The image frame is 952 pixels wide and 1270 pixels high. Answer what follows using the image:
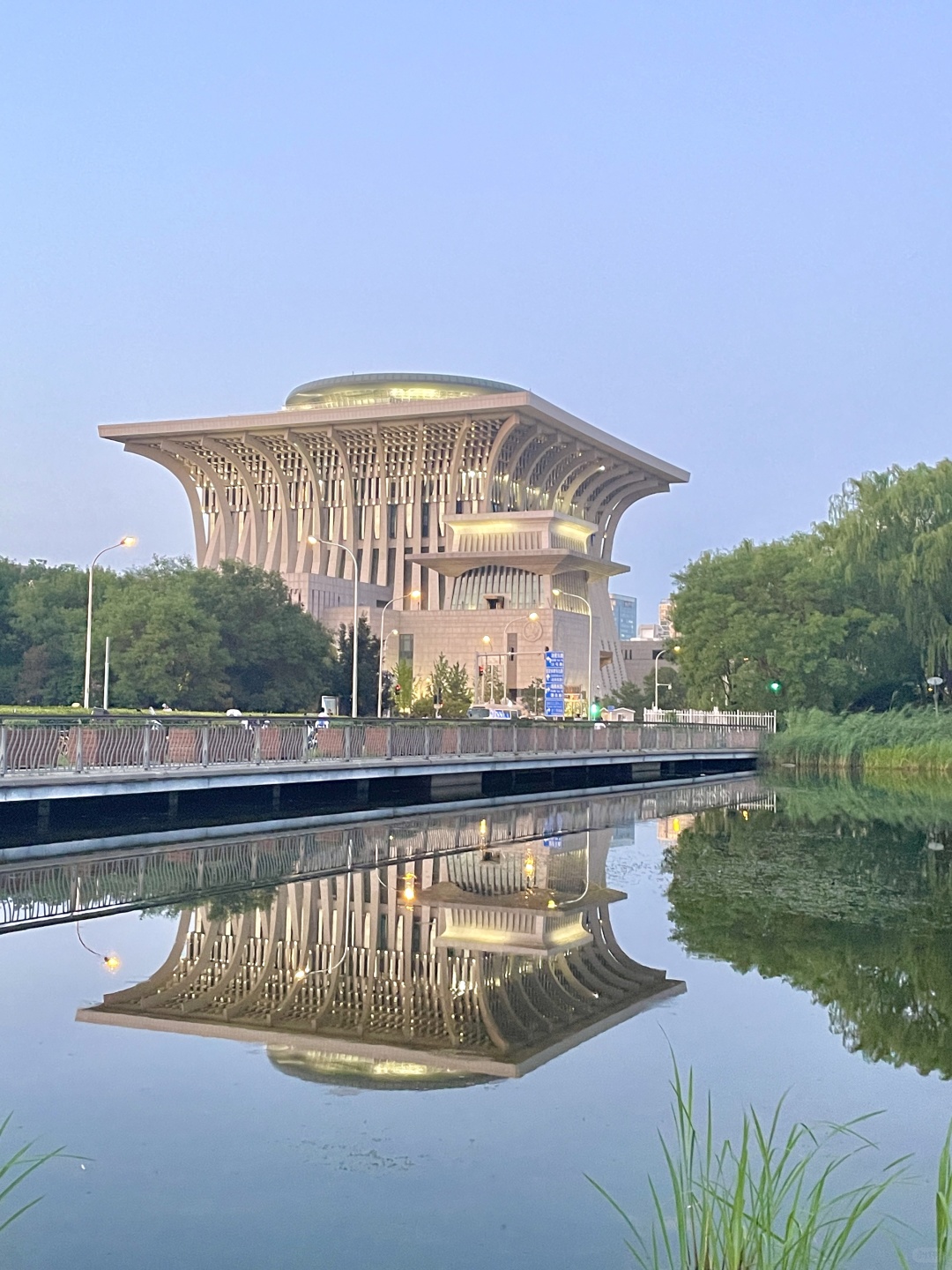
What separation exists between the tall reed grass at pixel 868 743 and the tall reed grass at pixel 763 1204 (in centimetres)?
4409

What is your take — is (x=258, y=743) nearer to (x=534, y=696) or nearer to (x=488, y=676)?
(x=534, y=696)

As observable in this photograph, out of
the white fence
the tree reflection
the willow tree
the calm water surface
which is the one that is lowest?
the tree reflection

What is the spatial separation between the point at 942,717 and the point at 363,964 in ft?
145

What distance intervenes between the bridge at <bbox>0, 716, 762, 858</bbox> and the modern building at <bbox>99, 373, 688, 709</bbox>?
47.1 metres

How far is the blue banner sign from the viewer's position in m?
48.3

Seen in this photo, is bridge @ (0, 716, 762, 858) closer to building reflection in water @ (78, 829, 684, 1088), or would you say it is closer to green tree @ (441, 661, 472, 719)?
building reflection in water @ (78, 829, 684, 1088)

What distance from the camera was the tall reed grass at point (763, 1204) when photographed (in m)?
4.50

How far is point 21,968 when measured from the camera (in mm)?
12125

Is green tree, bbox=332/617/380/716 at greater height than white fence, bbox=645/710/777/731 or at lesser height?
greater

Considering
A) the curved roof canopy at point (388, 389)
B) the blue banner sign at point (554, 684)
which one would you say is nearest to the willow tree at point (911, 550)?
the blue banner sign at point (554, 684)

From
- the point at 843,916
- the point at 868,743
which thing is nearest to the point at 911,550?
the point at 868,743

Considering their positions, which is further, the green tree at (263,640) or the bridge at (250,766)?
the green tree at (263,640)

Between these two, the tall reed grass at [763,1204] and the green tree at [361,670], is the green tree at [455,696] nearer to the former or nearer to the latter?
the green tree at [361,670]

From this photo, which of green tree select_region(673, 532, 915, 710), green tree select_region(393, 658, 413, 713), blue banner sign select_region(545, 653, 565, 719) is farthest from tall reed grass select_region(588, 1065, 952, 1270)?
green tree select_region(393, 658, 413, 713)
